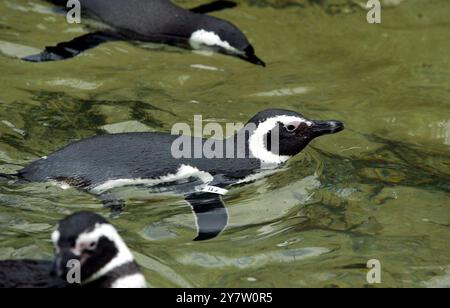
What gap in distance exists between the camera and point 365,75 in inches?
241

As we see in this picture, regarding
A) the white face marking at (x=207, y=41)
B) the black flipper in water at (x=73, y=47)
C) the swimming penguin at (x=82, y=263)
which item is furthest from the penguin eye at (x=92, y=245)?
the white face marking at (x=207, y=41)

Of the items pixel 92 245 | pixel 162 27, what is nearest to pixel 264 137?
pixel 92 245

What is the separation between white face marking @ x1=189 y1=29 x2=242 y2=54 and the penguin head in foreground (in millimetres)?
3391

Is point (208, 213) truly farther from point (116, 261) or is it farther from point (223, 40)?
point (223, 40)

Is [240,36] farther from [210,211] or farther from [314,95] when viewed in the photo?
[210,211]

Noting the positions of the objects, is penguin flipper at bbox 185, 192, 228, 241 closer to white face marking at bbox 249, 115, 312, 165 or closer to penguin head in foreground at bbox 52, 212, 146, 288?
white face marking at bbox 249, 115, 312, 165

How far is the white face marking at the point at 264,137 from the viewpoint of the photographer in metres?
4.58

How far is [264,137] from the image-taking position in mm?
4613

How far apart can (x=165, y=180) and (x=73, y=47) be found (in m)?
2.20

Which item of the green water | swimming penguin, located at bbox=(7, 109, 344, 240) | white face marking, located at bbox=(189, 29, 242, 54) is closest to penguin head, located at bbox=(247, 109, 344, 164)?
swimming penguin, located at bbox=(7, 109, 344, 240)

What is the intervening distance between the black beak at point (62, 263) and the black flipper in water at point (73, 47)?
3.12 m
